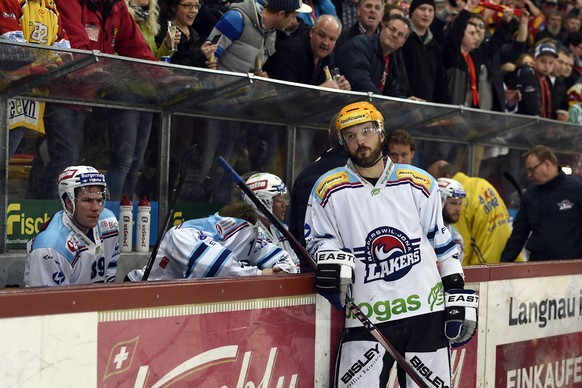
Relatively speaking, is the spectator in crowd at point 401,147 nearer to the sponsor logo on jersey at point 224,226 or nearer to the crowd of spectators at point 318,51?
the crowd of spectators at point 318,51

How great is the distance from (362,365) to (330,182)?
0.75 metres

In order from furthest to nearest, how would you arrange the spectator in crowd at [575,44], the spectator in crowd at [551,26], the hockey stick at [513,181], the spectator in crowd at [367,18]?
the spectator in crowd at [575,44] < the spectator in crowd at [551,26] < the hockey stick at [513,181] < the spectator in crowd at [367,18]

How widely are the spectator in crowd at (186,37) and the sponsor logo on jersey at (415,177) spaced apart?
261 centimetres

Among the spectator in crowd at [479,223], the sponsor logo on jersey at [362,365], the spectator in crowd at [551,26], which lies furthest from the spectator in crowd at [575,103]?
the sponsor logo on jersey at [362,365]

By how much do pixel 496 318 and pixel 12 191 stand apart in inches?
108

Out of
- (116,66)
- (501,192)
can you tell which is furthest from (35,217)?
(501,192)

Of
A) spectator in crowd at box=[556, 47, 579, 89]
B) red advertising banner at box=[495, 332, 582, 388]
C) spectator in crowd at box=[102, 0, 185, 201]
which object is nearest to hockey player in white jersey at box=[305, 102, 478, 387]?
red advertising banner at box=[495, 332, 582, 388]

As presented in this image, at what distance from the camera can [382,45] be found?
25.8 feet

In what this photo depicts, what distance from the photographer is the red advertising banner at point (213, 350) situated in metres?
3.60

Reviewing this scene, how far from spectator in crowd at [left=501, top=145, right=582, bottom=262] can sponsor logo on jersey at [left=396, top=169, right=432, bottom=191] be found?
3325mm

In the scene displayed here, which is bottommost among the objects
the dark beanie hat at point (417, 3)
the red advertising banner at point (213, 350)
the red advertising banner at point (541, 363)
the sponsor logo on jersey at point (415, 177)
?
the red advertising banner at point (541, 363)

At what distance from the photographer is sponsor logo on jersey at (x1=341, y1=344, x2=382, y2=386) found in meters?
4.29

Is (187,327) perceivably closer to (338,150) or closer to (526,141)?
(338,150)

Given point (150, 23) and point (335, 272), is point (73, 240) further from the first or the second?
point (150, 23)
